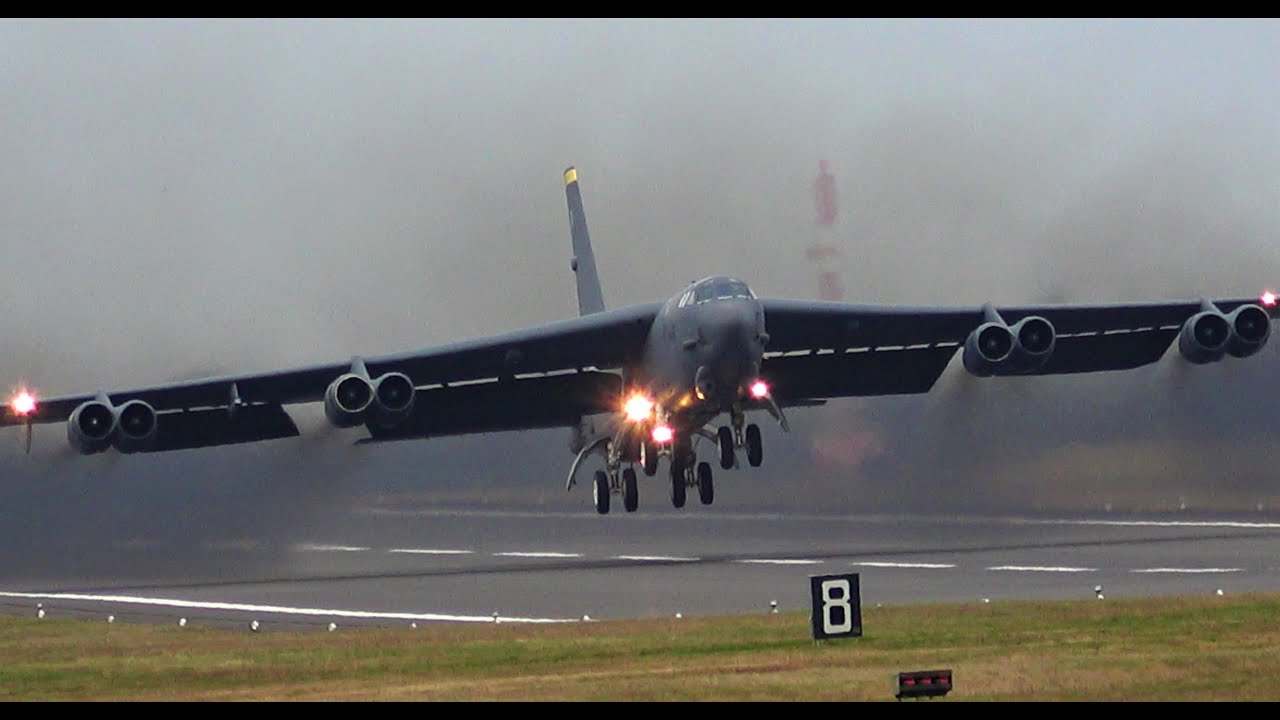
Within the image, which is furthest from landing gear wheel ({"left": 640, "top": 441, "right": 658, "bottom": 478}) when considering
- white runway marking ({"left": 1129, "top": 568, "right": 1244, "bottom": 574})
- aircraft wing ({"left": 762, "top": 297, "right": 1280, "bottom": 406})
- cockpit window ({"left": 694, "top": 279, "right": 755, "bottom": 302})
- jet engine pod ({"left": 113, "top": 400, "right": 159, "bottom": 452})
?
white runway marking ({"left": 1129, "top": 568, "right": 1244, "bottom": 574})

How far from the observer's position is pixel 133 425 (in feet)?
136

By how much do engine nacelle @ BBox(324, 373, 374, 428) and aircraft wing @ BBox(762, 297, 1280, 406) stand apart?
305 inches

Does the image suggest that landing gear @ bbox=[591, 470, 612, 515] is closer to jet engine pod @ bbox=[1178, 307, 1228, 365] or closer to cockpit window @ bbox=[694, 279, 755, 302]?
cockpit window @ bbox=[694, 279, 755, 302]

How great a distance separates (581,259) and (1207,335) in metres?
15.0

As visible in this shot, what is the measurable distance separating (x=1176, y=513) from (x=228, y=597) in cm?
2986

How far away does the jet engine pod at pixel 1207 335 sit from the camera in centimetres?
4241

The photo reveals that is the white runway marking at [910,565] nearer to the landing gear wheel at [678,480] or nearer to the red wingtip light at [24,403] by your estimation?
the landing gear wheel at [678,480]

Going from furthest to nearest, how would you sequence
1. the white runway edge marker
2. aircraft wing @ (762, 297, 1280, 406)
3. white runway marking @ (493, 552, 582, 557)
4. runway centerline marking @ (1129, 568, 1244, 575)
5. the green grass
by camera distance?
white runway marking @ (493, 552, 582, 557)
aircraft wing @ (762, 297, 1280, 406)
runway centerline marking @ (1129, 568, 1244, 575)
the white runway edge marker
the green grass

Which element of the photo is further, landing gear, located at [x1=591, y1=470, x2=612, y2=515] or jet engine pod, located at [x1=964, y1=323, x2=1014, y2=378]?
landing gear, located at [x1=591, y1=470, x2=612, y2=515]

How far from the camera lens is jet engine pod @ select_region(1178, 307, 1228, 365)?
42406 mm

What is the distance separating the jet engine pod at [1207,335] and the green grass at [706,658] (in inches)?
346

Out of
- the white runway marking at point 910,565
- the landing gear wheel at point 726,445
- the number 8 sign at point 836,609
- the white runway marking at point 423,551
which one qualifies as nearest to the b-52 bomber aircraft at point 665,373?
the landing gear wheel at point 726,445
